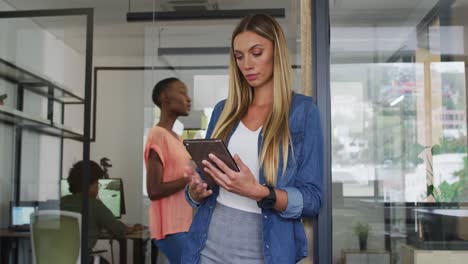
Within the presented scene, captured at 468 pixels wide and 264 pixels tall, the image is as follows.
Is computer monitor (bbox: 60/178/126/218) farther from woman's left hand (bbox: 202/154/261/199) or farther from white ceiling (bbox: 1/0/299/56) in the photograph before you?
woman's left hand (bbox: 202/154/261/199)

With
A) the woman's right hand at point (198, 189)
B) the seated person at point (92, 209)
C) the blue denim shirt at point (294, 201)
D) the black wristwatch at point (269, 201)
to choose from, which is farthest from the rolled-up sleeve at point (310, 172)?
the seated person at point (92, 209)

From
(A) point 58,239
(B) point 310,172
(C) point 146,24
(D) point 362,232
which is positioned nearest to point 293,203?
(B) point 310,172

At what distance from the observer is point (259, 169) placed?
5.39 feet

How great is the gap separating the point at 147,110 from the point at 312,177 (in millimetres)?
4274

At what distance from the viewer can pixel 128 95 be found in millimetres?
6598

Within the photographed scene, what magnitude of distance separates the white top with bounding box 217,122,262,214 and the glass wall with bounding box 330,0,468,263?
0.68 metres

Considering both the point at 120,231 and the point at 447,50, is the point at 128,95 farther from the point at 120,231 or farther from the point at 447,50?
the point at 447,50

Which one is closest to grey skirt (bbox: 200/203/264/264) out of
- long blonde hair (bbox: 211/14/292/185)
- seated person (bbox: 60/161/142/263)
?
long blonde hair (bbox: 211/14/292/185)

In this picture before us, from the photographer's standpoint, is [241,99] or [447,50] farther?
[447,50]

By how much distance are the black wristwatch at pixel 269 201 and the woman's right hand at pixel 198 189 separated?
→ 16 centimetres

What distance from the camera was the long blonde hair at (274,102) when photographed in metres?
1.63

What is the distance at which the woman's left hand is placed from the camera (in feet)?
4.91

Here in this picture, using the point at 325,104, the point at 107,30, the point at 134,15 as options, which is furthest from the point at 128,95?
the point at 325,104

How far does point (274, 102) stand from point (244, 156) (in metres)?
0.17
